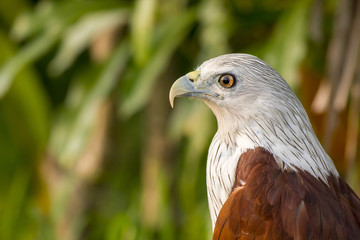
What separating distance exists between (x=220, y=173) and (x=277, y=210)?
32 cm

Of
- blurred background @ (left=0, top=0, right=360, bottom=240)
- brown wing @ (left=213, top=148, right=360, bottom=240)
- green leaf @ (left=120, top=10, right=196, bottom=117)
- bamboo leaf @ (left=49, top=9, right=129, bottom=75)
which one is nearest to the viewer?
brown wing @ (left=213, top=148, right=360, bottom=240)

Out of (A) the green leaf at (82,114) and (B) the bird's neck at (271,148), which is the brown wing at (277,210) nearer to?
(B) the bird's neck at (271,148)

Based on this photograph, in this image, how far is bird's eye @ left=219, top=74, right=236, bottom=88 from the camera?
8.94ft

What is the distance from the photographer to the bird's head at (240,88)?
2.69 m

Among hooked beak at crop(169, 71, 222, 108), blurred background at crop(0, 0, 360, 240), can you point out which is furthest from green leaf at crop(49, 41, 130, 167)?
hooked beak at crop(169, 71, 222, 108)

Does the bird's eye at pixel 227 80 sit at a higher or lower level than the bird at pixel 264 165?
higher

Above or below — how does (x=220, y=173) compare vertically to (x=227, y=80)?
below

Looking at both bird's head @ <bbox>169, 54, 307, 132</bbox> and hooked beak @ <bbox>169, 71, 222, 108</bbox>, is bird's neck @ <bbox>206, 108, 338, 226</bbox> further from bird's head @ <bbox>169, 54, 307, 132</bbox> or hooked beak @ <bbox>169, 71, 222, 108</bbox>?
hooked beak @ <bbox>169, 71, 222, 108</bbox>

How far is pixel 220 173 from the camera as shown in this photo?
2676mm

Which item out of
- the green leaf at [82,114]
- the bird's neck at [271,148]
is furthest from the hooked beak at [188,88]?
the green leaf at [82,114]

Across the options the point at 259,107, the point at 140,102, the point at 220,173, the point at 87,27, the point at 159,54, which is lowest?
the point at 220,173

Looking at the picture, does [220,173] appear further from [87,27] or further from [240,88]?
[87,27]

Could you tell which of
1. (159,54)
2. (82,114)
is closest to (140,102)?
(159,54)

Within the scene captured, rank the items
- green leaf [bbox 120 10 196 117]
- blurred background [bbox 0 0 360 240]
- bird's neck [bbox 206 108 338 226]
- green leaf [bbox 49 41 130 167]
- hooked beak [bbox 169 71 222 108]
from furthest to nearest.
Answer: green leaf [bbox 49 41 130 167] → green leaf [bbox 120 10 196 117] → blurred background [bbox 0 0 360 240] → hooked beak [bbox 169 71 222 108] → bird's neck [bbox 206 108 338 226]
